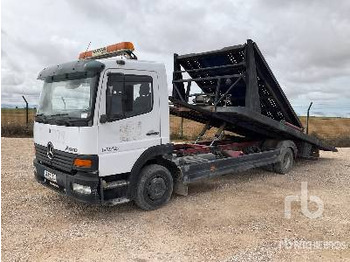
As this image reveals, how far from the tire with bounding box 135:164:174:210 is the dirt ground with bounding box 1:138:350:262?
19 centimetres

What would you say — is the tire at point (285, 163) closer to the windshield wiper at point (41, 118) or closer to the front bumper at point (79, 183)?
the front bumper at point (79, 183)

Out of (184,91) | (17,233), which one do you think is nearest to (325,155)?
(184,91)

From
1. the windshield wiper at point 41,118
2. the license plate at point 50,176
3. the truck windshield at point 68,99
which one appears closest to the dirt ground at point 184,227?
the license plate at point 50,176

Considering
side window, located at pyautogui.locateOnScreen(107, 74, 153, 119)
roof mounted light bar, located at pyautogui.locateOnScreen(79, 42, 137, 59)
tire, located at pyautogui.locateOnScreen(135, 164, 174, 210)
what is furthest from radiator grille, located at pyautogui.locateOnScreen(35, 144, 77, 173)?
roof mounted light bar, located at pyautogui.locateOnScreen(79, 42, 137, 59)

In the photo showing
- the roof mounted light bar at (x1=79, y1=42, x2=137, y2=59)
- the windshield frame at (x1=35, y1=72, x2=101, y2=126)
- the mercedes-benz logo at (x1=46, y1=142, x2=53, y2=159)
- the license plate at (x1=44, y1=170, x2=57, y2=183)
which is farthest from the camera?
the roof mounted light bar at (x1=79, y1=42, x2=137, y2=59)

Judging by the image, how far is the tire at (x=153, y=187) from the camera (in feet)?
18.9

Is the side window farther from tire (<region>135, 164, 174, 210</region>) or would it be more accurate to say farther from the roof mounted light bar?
tire (<region>135, 164, 174, 210</region>)

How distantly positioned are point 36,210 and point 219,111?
4.21 meters

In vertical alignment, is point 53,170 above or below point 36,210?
above

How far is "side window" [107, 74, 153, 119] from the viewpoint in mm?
5234

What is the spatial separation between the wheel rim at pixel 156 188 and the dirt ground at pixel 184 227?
30 centimetres

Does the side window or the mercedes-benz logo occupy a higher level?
the side window

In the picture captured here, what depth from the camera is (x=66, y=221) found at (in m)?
5.47

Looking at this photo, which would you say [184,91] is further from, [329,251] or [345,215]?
[329,251]
